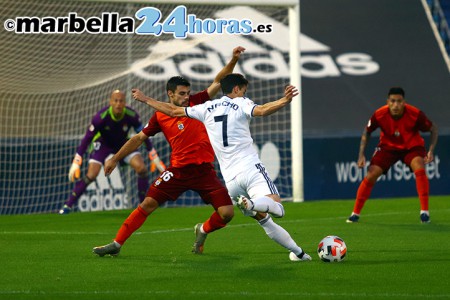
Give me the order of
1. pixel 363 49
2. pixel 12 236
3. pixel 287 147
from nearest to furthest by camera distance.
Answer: pixel 12 236 → pixel 287 147 → pixel 363 49

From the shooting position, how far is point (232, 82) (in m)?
9.12

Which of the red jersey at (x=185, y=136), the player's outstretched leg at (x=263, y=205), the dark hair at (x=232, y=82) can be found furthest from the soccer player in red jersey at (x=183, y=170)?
the player's outstretched leg at (x=263, y=205)

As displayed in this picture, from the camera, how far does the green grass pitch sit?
735 centimetres

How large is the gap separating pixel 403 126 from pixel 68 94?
22.4 feet

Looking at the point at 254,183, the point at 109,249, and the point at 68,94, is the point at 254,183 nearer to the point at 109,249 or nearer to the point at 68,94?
the point at 109,249

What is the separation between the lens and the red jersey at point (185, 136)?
32.3ft

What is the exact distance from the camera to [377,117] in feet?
44.0

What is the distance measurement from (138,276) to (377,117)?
602 cm

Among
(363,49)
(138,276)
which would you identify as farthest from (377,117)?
→ (363,49)

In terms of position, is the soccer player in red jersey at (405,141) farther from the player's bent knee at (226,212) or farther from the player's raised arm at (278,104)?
the player's raised arm at (278,104)

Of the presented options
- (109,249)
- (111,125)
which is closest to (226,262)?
(109,249)

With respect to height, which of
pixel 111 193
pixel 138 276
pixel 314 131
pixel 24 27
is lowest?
pixel 138 276

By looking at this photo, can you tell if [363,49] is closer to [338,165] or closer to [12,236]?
[338,165]

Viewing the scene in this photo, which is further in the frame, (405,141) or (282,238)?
(405,141)
